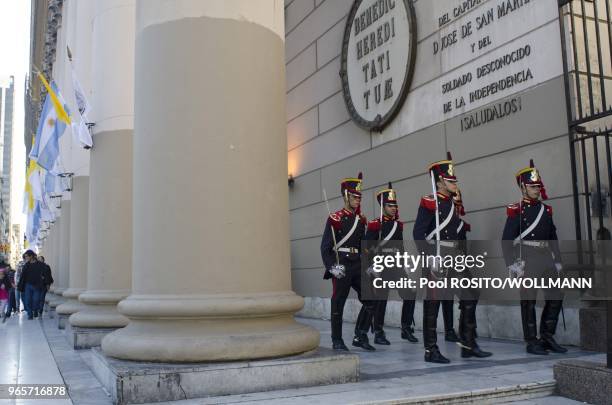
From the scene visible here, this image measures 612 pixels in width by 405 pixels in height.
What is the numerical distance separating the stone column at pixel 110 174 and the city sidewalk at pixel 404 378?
0.87 m

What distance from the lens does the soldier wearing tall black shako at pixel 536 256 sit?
697 centimetres

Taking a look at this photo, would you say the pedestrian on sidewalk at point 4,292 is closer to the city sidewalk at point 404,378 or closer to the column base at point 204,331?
the city sidewalk at point 404,378

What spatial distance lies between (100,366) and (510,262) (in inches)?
185

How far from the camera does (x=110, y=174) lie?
9094 mm

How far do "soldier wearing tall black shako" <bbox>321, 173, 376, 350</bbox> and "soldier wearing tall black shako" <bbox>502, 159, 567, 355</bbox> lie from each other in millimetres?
1856

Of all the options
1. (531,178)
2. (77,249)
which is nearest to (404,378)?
(531,178)

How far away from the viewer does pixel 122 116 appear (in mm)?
9305

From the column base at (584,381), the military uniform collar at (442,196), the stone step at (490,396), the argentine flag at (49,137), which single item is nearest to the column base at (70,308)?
the argentine flag at (49,137)

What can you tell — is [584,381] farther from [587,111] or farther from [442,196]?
[587,111]

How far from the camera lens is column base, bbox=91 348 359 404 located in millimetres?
4484

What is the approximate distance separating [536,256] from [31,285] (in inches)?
571

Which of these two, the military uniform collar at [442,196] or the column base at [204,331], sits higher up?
the military uniform collar at [442,196]

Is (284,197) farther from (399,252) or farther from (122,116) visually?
(122,116)

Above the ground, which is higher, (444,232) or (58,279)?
(444,232)
